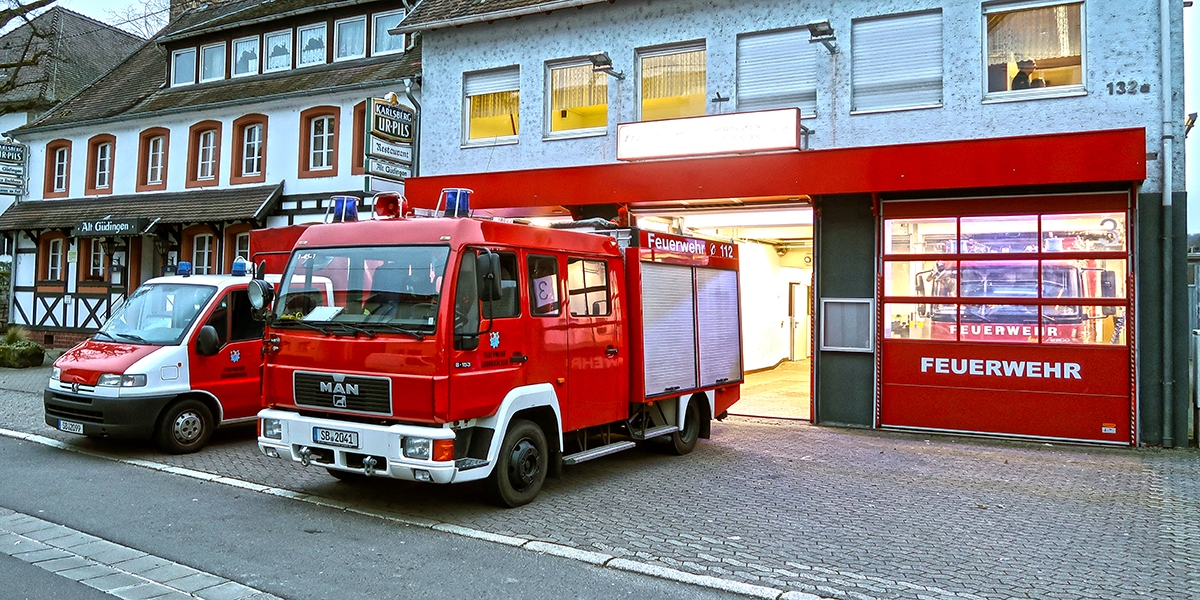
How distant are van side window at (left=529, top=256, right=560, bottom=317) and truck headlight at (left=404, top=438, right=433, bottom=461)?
154 cm

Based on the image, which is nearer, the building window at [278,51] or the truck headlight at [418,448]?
the truck headlight at [418,448]

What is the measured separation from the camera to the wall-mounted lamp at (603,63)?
47.2ft

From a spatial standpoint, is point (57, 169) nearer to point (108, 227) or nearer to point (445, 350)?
point (108, 227)

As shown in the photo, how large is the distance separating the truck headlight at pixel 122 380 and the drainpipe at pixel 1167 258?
11.6 meters

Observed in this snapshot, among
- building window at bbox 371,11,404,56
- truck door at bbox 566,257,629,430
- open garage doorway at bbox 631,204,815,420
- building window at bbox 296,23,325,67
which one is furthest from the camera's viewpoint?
building window at bbox 296,23,325,67

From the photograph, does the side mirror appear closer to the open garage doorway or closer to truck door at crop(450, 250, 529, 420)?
truck door at crop(450, 250, 529, 420)

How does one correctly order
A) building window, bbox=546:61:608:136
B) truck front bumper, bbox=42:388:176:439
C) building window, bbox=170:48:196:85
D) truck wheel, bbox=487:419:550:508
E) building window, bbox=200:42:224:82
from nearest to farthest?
1. truck wheel, bbox=487:419:550:508
2. truck front bumper, bbox=42:388:176:439
3. building window, bbox=546:61:608:136
4. building window, bbox=200:42:224:82
5. building window, bbox=170:48:196:85

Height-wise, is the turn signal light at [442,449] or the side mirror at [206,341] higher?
the side mirror at [206,341]

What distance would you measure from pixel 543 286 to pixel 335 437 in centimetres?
214

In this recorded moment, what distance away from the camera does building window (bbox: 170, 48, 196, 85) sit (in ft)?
75.7

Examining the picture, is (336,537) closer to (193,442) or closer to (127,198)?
(193,442)

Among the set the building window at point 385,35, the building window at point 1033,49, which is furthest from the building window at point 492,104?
the building window at point 1033,49

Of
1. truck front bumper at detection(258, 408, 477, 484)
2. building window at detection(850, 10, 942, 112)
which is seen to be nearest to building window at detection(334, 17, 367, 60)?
building window at detection(850, 10, 942, 112)

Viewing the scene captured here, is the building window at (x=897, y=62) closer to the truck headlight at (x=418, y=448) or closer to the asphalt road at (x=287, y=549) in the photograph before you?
the truck headlight at (x=418, y=448)
